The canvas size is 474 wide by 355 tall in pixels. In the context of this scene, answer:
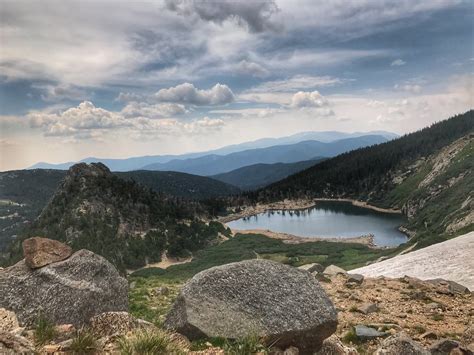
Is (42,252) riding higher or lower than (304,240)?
higher

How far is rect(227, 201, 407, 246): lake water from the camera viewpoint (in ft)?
410

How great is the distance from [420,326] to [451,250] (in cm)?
2185

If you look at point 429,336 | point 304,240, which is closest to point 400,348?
point 429,336

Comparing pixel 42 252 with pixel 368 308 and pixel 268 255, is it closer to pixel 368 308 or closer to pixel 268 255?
pixel 368 308

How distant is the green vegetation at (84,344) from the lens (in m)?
7.58

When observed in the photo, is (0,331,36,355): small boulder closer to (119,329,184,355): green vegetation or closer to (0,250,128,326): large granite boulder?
(119,329,184,355): green vegetation

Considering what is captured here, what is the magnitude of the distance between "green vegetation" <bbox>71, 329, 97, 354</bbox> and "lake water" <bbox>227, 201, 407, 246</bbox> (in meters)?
105

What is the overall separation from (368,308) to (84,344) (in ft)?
41.2

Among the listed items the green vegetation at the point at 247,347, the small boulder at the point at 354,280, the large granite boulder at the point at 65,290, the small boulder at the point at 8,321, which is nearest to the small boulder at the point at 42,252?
the large granite boulder at the point at 65,290

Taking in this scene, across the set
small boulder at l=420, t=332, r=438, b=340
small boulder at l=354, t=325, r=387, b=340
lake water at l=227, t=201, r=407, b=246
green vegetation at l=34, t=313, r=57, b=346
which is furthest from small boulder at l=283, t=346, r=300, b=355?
lake water at l=227, t=201, r=407, b=246

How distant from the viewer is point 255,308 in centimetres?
1012

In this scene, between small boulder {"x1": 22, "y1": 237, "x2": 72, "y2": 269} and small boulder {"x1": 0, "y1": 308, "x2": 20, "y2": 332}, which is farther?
small boulder {"x1": 22, "y1": 237, "x2": 72, "y2": 269}

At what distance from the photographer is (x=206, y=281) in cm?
1053

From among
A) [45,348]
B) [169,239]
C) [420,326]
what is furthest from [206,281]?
[169,239]
